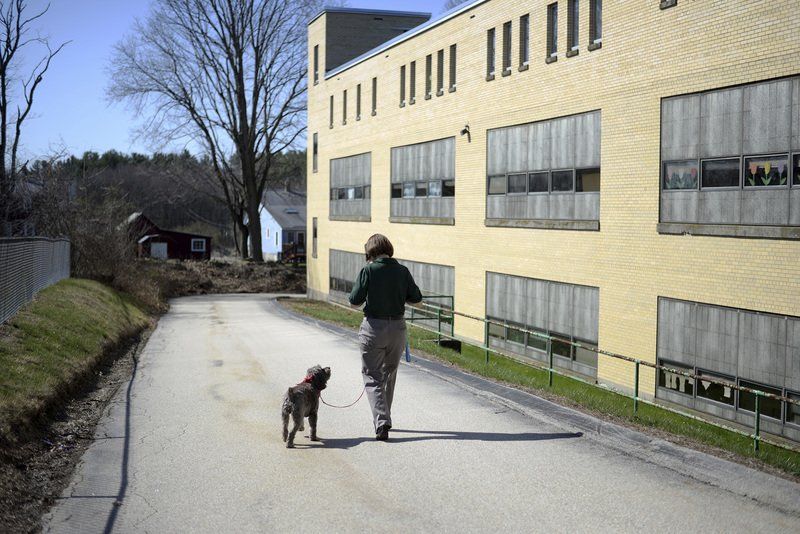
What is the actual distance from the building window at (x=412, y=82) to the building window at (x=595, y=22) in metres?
11.4

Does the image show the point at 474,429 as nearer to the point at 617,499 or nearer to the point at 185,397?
the point at 617,499

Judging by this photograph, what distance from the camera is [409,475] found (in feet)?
25.7

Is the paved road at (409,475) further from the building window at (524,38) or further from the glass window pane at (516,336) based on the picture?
the building window at (524,38)

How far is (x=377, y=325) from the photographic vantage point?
9000 mm

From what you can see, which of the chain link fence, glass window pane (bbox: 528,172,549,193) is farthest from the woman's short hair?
glass window pane (bbox: 528,172,549,193)

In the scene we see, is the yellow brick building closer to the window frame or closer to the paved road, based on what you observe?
the window frame

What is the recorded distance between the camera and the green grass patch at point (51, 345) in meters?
10.5

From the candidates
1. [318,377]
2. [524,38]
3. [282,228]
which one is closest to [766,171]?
[318,377]

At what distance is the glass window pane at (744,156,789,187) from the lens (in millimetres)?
15156

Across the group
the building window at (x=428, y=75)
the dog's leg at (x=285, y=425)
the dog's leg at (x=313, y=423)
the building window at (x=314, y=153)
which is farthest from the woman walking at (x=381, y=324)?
the building window at (x=314, y=153)

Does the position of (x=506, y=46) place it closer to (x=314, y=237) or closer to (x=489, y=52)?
(x=489, y=52)

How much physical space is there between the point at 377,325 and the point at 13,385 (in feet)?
16.2

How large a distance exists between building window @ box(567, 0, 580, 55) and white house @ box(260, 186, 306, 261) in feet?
191

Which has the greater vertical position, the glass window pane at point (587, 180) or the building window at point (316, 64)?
the building window at point (316, 64)
